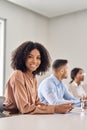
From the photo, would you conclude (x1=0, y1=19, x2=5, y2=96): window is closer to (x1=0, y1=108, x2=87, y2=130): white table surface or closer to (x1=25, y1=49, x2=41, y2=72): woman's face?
(x1=25, y1=49, x2=41, y2=72): woman's face

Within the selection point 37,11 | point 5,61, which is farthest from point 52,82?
point 37,11

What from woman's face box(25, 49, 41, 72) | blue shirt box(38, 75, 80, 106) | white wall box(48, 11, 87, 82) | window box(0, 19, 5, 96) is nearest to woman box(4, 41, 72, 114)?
woman's face box(25, 49, 41, 72)

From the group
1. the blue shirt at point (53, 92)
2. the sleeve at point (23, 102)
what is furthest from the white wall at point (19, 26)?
the sleeve at point (23, 102)

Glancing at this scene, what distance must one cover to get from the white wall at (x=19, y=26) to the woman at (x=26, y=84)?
2.23m

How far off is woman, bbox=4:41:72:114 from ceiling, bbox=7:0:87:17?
2351 millimetres

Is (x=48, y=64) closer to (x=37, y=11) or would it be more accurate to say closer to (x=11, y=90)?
(x=11, y=90)

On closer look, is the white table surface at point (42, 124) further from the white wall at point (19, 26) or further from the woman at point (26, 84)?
the white wall at point (19, 26)

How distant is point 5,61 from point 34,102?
2.32m

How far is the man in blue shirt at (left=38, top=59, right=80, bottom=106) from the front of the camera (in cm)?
205

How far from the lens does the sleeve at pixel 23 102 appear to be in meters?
1.45

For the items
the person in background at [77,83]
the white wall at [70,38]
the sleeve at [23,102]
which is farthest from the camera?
the white wall at [70,38]

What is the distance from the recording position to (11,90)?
157cm

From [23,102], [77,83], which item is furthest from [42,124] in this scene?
[77,83]

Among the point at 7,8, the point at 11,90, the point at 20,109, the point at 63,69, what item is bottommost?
the point at 20,109
